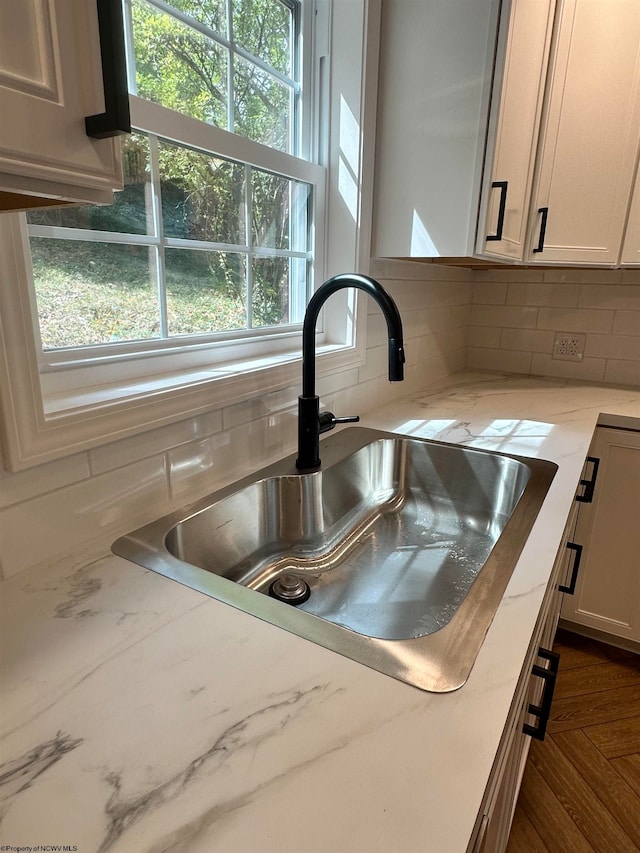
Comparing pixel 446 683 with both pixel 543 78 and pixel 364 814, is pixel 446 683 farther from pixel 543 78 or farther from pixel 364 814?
pixel 543 78

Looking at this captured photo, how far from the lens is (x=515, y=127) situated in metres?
1.36

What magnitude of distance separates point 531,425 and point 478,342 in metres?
1.02

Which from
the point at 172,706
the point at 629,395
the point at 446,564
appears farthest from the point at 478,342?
the point at 172,706

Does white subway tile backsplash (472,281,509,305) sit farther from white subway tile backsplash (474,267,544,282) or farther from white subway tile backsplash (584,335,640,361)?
white subway tile backsplash (584,335,640,361)

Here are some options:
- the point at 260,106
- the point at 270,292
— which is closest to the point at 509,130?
the point at 260,106

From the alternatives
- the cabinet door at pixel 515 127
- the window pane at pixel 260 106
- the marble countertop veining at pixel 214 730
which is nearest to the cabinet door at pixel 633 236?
the cabinet door at pixel 515 127

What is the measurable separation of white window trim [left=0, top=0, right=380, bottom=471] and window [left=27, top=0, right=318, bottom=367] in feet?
0.26

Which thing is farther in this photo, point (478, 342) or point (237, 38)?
point (478, 342)

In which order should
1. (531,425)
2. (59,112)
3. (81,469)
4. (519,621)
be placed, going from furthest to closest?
(531,425), (81,469), (519,621), (59,112)

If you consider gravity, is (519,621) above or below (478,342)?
below

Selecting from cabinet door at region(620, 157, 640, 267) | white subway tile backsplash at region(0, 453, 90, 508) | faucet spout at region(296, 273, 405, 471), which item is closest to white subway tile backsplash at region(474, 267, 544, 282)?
cabinet door at region(620, 157, 640, 267)

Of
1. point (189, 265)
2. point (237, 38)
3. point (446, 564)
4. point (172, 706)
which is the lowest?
point (446, 564)

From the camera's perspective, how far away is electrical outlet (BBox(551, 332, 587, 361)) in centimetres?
213

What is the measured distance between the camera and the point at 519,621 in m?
0.60
